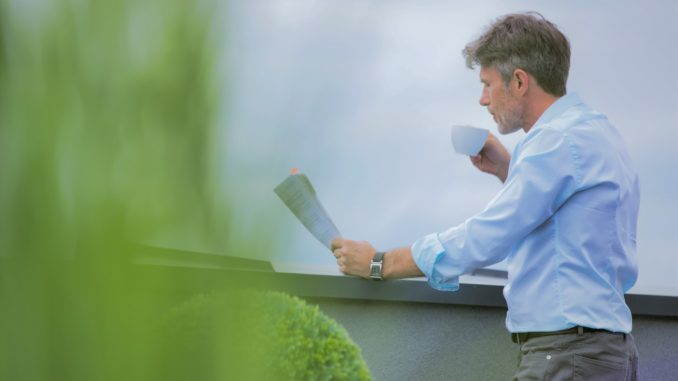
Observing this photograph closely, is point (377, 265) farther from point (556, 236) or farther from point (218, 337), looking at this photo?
point (218, 337)

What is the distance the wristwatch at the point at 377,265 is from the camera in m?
2.22

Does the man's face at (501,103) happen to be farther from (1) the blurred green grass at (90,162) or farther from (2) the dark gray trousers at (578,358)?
(1) the blurred green grass at (90,162)

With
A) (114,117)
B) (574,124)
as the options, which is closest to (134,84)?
(114,117)

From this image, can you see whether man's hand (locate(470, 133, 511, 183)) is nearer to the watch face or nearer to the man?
the man

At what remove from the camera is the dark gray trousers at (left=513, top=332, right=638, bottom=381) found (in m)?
1.93

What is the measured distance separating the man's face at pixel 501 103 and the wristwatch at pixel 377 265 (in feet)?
1.71

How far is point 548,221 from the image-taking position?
2039 mm

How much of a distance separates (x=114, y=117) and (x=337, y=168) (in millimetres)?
156

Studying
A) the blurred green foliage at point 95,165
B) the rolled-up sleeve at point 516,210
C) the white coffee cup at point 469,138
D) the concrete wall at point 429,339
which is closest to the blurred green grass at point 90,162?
the blurred green foliage at point 95,165

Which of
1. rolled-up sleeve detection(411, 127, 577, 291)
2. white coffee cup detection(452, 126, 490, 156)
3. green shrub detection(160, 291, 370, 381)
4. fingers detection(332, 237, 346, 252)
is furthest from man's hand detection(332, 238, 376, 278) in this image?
green shrub detection(160, 291, 370, 381)

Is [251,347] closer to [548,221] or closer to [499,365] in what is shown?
[548,221]

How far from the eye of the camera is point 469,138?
2617mm

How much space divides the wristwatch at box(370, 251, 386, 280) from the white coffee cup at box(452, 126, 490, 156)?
0.59 m

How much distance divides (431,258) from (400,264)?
13 cm
